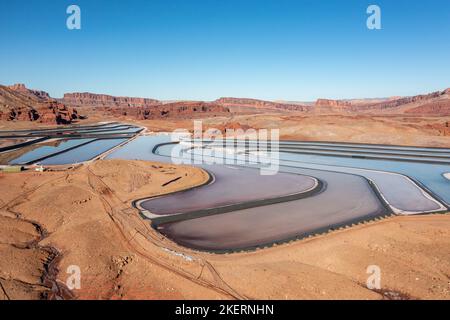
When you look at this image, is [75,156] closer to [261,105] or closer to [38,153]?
[38,153]

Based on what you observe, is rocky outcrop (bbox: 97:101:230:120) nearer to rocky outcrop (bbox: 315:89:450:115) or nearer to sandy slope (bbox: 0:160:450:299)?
rocky outcrop (bbox: 315:89:450:115)

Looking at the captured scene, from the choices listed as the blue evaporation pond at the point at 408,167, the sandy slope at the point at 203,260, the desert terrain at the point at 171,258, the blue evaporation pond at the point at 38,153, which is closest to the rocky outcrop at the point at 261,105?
the blue evaporation pond at the point at 408,167

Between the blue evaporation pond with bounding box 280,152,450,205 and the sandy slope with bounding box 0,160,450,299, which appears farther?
the blue evaporation pond with bounding box 280,152,450,205

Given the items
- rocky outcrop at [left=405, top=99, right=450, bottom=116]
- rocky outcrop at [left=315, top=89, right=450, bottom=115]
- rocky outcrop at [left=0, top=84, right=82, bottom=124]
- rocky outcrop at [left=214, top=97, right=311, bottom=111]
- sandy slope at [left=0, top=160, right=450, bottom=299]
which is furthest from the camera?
rocky outcrop at [left=214, top=97, right=311, bottom=111]

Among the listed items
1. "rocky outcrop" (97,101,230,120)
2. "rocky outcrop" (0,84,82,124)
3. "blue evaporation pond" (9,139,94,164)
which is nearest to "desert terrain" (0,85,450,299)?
"blue evaporation pond" (9,139,94,164)

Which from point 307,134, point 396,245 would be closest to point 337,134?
point 307,134

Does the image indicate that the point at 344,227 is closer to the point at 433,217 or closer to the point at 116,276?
the point at 433,217

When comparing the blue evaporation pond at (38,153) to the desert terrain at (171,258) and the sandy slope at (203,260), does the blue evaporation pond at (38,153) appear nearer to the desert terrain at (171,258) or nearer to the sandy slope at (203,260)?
the desert terrain at (171,258)

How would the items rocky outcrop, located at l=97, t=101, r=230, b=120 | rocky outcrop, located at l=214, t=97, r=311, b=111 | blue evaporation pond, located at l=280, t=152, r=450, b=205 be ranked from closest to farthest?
blue evaporation pond, located at l=280, t=152, r=450, b=205
rocky outcrop, located at l=97, t=101, r=230, b=120
rocky outcrop, located at l=214, t=97, r=311, b=111
